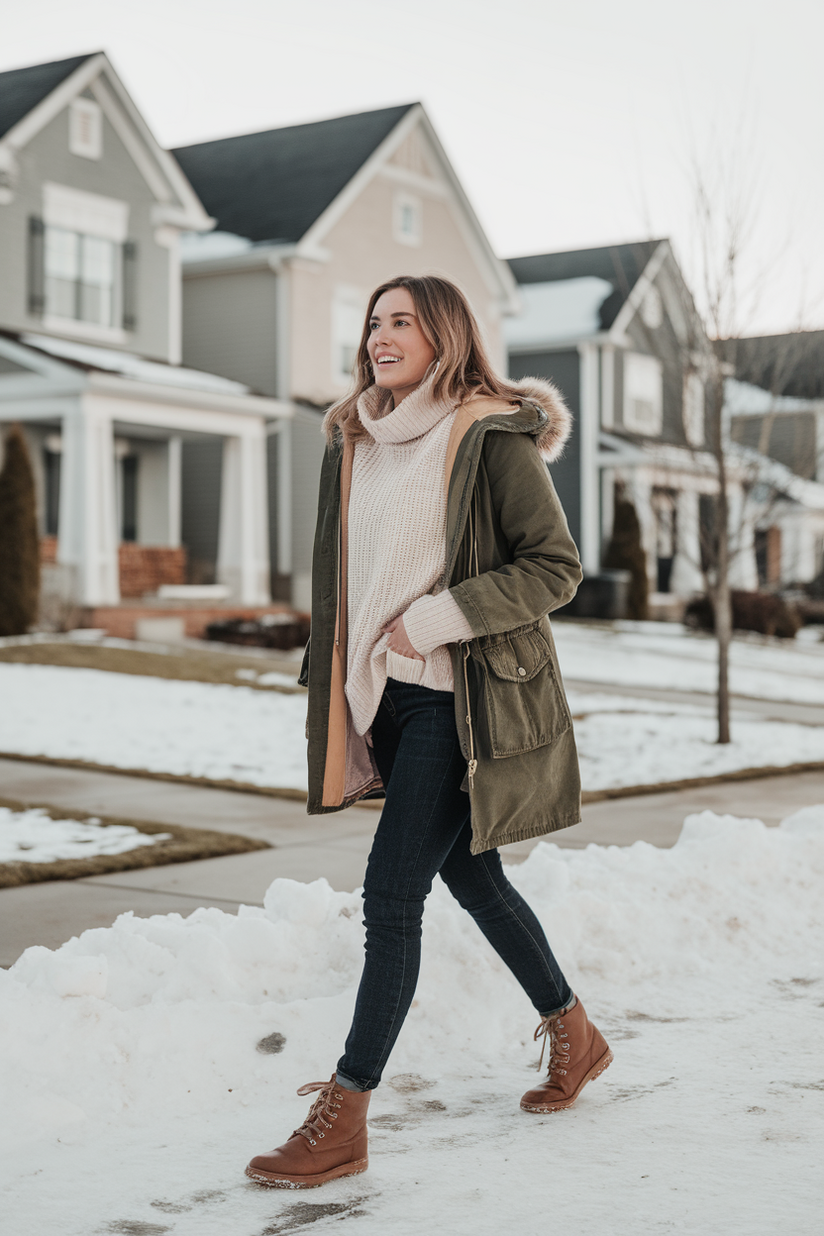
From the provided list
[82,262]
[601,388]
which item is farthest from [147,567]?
[601,388]

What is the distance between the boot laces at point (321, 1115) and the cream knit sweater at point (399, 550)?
0.84 m

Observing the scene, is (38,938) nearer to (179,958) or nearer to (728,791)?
(179,958)

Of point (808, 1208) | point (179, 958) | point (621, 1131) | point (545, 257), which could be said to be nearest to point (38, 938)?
point (179, 958)

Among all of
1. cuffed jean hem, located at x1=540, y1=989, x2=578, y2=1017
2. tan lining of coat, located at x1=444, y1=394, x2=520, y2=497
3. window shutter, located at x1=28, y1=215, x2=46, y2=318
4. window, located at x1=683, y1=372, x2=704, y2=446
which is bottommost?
cuffed jean hem, located at x1=540, y1=989, x2=578, y2=1017

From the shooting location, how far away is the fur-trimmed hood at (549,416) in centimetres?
345

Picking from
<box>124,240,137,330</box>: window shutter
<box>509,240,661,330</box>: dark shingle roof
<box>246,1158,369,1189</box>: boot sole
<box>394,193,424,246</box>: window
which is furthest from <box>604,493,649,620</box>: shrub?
<box>246,1158,369,1189</box>: boot sole

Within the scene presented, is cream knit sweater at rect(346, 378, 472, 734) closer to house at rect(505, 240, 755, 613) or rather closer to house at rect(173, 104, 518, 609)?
house at rect(173, 104, 518, 609)

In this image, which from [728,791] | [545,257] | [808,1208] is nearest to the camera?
[808,1208]

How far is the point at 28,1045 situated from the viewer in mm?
3447

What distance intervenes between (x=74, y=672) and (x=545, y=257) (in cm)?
2389

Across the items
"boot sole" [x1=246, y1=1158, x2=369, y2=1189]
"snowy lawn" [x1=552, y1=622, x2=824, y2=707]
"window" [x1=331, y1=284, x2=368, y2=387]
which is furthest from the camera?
"window" [x1=331, y1=284, x2=368, y2=387]

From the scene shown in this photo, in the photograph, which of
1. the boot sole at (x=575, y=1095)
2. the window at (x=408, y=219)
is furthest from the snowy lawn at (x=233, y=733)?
the window at (x=408, y=219)

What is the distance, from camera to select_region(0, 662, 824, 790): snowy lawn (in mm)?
9422

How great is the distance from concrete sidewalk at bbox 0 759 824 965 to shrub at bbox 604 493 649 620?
730 inches
